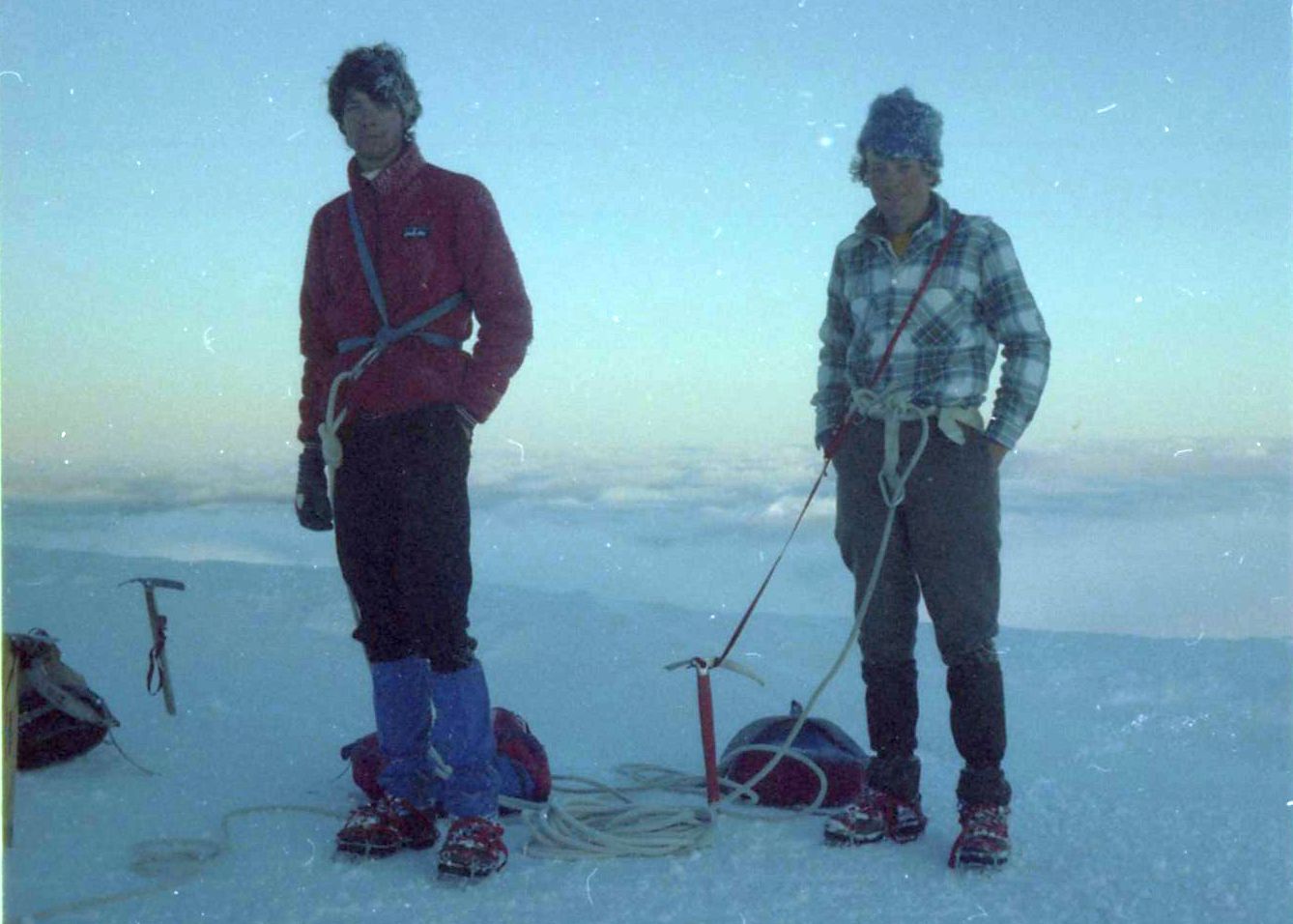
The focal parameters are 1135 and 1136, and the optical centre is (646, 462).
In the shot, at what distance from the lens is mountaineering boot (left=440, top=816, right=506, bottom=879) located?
8.57 ft

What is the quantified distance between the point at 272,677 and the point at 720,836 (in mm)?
2624

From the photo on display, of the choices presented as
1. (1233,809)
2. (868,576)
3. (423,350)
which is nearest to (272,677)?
(423,350)

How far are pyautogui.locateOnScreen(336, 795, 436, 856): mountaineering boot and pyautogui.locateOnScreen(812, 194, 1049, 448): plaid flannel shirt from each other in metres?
1.62

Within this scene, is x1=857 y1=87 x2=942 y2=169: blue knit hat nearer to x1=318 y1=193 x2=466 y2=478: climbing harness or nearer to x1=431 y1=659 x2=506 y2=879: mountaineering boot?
x1=318 y1=193 x2=466 y2=478: climbing harness

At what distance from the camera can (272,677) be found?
488cm

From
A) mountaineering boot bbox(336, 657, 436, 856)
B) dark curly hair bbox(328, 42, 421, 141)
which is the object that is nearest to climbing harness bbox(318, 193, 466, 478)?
dark curly hair bbox(328, 42, 421, 141)

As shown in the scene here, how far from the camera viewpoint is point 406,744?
2.94 m

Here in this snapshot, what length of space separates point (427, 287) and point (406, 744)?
1.18 meters

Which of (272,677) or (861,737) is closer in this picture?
(861,737)

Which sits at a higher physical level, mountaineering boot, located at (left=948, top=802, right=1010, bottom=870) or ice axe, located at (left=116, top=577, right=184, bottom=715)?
ice axe, located at (left=116, top=577, right=184, bottom=715)

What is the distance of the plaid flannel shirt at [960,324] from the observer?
2.84m

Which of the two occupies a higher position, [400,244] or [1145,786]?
[400,244]

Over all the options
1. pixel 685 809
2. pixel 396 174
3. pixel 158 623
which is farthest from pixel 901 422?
pixel 158 623

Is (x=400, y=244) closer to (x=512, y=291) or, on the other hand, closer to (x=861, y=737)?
(x=512, y=291)
